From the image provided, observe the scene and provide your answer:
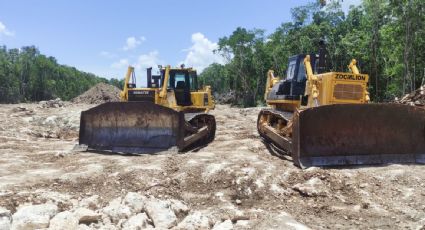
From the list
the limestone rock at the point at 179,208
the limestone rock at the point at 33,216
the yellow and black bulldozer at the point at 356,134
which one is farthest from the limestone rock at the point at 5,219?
the yellow and black bulldozer at the point at 356,134

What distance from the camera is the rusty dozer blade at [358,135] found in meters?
8.48

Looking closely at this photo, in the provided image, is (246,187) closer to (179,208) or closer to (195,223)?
(179,208)

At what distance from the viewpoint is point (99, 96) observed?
49.4m

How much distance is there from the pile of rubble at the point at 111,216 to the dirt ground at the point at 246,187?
274mm

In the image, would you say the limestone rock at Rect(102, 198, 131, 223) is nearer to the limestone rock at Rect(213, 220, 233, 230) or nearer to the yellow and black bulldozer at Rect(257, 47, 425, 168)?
the limestone rock at Rect(213, 220, 233, 230)

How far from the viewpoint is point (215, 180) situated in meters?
7.54

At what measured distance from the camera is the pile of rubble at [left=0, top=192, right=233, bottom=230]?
17.0 ft

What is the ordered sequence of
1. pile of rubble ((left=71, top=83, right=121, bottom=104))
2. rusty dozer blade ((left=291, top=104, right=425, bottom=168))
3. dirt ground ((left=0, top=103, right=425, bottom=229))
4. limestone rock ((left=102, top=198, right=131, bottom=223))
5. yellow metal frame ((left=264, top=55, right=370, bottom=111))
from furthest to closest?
1. pile of rubble ((left=71, top=83, right=121, bottom=104))
2. yellow metal frame ((left=264, top=55, right=370, bottom=111))
3. rusty dozer blade ((left=291, top=104, right=425, bottom=168))
4. dirt ground ((left=0, top=103, right=425, bottom=229))
5. limestone rock ((left=102, top=198, right=131, bottom=223))

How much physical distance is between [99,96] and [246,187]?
145 ft

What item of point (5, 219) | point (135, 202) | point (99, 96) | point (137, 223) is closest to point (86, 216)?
point (137, 223)

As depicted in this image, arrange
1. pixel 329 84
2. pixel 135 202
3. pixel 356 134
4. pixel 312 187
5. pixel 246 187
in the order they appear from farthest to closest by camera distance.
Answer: pixel 329 84
pixel 356 134
pixel 246 187
pixel 312 187
pixel 135 202

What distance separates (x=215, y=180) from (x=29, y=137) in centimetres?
958

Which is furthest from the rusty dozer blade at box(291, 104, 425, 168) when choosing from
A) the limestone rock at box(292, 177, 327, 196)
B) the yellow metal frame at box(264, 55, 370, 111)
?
the limestone rock at box(292, 177, 327, 196)

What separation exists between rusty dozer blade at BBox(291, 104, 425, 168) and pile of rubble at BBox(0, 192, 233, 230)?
127 inches
